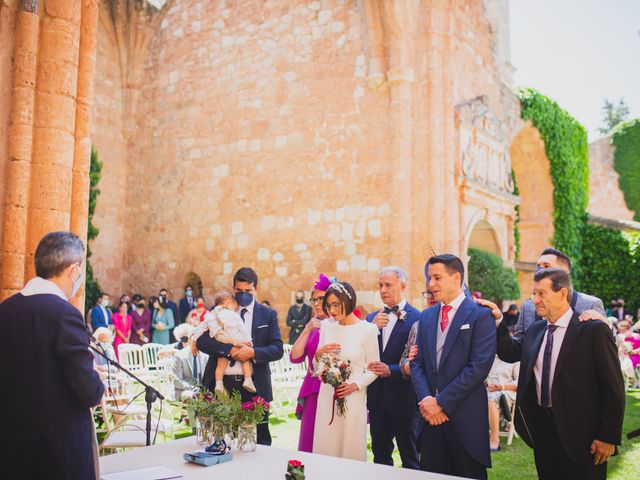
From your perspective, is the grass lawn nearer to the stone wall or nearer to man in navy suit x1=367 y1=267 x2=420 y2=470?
man in navy suit x1=367 y1=267 x2=420 y2=470

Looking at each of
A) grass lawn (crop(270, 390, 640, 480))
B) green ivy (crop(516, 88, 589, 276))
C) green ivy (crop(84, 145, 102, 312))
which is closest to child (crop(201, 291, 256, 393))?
grass lawn (crop(270, 390, 640, 480))

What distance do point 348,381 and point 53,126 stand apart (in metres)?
3.48

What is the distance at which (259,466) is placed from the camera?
3.38 m

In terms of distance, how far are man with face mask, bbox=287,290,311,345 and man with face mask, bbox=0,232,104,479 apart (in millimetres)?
9562

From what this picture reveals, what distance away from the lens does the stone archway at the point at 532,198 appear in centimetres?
1814

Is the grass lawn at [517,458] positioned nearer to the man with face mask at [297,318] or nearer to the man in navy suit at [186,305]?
the man with face mask at [297,318]

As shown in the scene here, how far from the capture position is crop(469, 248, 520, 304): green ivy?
41.9ft

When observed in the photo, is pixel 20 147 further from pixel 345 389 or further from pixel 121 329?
pixel 121 329

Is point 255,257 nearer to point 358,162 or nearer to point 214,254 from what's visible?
point 214,254

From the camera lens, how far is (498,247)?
556 inches

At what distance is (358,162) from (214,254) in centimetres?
415

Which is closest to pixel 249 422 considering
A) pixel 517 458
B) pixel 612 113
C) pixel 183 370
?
pixel 517 458

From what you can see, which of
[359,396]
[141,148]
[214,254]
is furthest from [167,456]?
[141,148]

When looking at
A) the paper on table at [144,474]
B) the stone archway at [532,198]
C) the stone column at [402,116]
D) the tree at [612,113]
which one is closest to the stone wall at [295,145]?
the stone column at [402,116]
